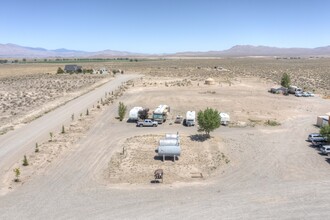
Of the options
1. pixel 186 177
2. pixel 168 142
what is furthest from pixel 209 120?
pixel 186 177

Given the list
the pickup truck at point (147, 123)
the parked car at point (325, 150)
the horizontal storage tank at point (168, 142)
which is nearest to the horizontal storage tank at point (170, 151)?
the horizontal storage tank at point (168, 142)

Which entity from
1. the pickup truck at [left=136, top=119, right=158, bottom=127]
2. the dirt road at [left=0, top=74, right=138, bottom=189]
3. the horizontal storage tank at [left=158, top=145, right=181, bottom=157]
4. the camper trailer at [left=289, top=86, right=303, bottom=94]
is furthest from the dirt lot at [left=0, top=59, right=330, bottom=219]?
the camper trailer at [left=289, top=86, right=303, bottom=94]

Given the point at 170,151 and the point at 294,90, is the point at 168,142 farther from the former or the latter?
the point at 294,90

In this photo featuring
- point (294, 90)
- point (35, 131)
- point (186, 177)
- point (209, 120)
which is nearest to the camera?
point (186, 177)

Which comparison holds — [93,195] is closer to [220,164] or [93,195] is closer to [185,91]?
[220,164]

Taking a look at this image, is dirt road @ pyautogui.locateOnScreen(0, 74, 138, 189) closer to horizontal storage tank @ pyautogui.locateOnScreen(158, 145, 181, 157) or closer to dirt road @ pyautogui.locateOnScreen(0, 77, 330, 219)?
dirt road @ pyautogui.locateOnScreen(0, 77, 330, 219)

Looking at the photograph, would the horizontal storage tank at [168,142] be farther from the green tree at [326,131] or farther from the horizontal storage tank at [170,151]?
the green tree at [326,131]
